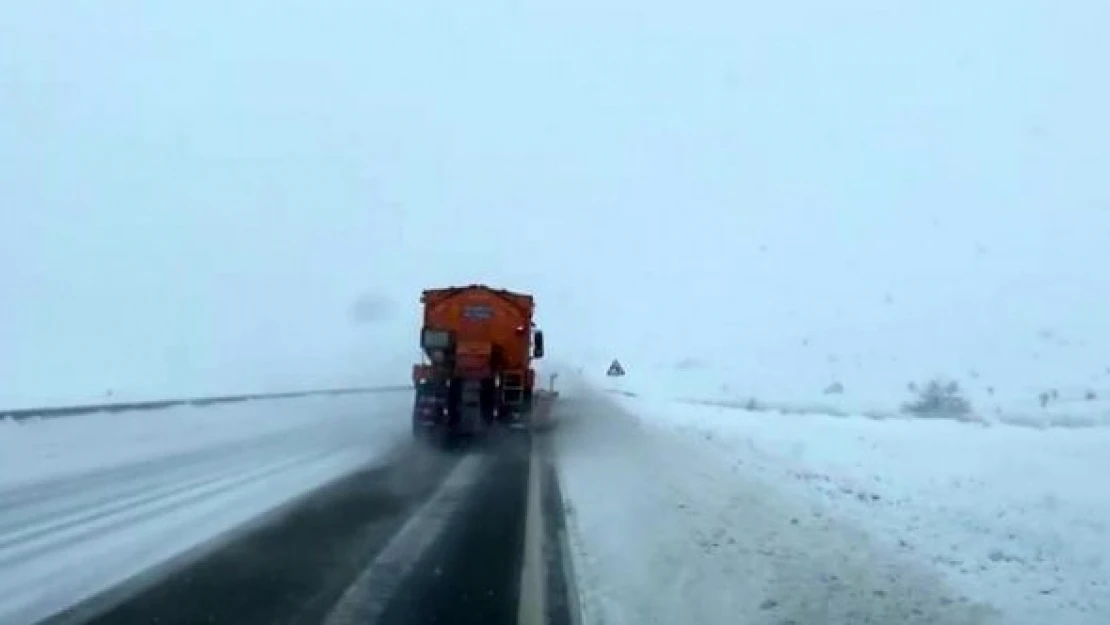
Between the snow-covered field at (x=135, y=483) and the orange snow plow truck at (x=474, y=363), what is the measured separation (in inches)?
53.4

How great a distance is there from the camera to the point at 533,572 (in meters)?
12.4

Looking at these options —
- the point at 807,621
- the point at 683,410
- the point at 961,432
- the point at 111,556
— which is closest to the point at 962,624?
the point at 807,621

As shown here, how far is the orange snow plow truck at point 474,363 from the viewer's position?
35.2m

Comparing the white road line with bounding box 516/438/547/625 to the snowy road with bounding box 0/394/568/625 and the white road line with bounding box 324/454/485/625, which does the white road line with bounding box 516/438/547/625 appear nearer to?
the snowy road with bounding box 0/394/568/625

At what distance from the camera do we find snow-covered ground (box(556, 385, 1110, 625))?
10.9 m

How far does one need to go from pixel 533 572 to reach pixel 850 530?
12.9 feet

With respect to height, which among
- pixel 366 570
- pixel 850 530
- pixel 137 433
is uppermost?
pixel 137 433

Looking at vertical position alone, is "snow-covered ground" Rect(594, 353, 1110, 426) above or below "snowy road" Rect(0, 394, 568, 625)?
above

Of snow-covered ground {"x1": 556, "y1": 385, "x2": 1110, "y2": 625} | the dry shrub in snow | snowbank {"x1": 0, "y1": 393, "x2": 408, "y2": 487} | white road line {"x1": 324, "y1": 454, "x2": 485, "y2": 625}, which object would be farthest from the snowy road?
the dry shrub in snow

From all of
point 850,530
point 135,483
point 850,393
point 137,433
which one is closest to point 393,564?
point 850,530

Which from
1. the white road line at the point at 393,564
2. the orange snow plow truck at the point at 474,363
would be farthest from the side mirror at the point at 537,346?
the white road line at the point at 393,564

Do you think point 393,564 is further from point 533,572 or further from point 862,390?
point 862,390

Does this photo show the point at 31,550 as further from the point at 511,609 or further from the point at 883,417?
the point at 883,417

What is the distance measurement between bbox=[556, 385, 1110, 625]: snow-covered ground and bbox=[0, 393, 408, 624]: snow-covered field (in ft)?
12.4
